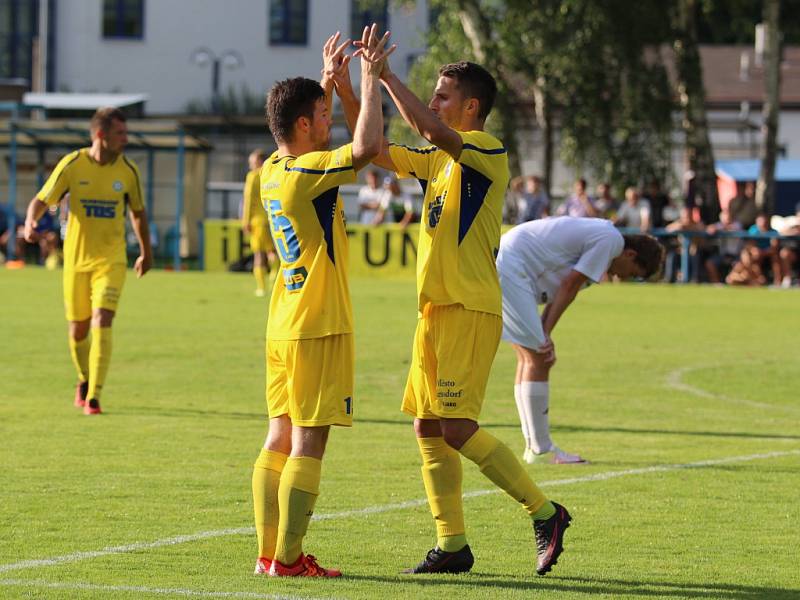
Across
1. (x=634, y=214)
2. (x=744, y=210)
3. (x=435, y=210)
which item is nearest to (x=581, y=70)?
(x=634, y=214)

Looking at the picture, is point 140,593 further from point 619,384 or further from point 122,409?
point 619,384

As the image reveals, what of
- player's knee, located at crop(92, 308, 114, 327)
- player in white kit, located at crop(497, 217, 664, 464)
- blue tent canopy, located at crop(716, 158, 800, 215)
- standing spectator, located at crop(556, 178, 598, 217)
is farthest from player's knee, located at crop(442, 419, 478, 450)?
blue tent canopy, located at crop(716, 158, 800, 215)

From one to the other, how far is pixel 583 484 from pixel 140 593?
3.58 metres

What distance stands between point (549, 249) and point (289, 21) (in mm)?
46259

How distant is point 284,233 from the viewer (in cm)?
652

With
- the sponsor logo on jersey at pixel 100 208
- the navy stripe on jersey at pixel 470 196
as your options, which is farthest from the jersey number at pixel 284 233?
the sponsor logo on jersey at pixel 100 208

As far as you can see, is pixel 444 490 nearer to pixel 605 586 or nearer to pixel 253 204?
pixel 605 586

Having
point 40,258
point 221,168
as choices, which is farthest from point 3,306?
point 221,168

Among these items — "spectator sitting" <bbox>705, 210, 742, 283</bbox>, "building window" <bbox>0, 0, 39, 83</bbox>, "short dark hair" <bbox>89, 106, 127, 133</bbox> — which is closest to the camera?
→ "short dark hair" <bbox>89, 106, 127, 133</bbox>

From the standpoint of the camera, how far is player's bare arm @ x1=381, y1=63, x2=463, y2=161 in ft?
20.7

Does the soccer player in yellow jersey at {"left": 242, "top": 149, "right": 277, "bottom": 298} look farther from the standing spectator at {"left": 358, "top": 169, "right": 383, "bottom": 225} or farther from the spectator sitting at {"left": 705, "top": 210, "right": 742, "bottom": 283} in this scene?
the spectator sitting at {"left": 705, "top": 210, "right": 742, "bottom": 283}

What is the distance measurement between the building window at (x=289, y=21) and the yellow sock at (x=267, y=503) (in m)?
49.3

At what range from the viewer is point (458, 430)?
21.7 ft

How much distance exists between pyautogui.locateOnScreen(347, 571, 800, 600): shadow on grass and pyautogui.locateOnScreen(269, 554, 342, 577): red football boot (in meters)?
0.13
